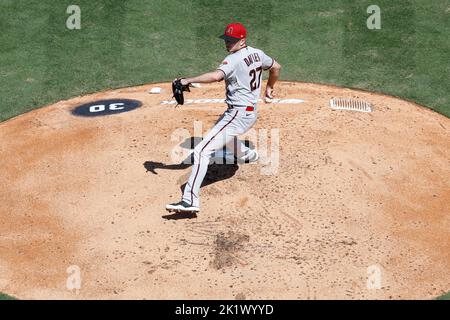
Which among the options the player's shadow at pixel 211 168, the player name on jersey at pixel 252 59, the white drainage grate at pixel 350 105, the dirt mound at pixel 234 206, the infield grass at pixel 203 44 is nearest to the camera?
the dirt mound at pixel 234 206

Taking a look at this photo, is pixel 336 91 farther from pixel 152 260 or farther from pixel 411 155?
pixel 152 260

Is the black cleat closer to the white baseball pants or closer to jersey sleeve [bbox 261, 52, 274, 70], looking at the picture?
the white baseball pants

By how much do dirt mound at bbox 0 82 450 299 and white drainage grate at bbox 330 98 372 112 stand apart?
171 mm

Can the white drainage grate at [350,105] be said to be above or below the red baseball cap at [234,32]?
below

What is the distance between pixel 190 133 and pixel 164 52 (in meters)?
3.34

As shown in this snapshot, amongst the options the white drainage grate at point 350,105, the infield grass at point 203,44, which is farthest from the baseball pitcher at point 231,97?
the infield grass at point 203,44

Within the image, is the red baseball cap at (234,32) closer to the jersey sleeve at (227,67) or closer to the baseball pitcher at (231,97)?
the baseball pitcher at (231,97)

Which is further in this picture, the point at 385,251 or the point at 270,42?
the point at 270,42

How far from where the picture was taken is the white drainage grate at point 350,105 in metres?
12.0

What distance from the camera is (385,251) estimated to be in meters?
8.80

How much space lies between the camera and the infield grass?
13242mm

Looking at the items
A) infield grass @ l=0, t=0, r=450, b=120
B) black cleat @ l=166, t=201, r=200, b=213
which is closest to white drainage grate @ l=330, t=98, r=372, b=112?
infield grass @ l=0, t=0, r=450, b=120

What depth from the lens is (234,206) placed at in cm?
962
